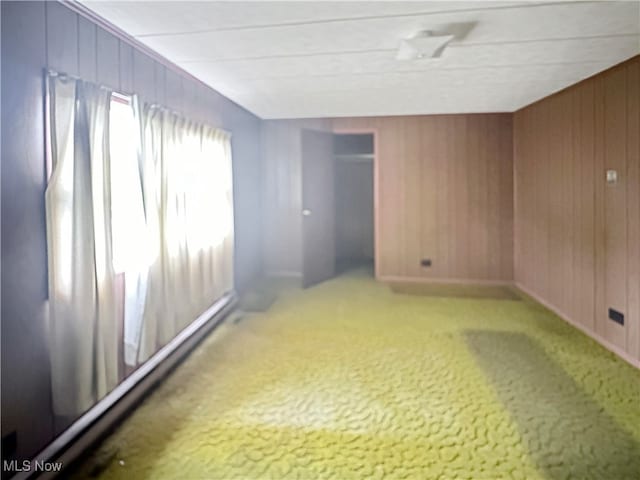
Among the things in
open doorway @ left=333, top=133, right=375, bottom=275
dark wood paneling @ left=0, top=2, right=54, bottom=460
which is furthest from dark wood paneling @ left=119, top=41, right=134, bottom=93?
open doorway @ left=333, top=133, right=375, bottom=275

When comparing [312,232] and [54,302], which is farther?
[312,232]

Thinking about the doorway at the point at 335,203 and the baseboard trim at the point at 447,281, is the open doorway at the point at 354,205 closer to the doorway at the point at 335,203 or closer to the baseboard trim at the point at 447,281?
the doorway at the point at 335,203

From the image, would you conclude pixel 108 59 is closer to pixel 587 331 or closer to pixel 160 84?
pixel 160 84

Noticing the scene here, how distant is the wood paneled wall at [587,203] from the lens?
2.80 m

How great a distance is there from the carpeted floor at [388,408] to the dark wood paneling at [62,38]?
189 centimetres

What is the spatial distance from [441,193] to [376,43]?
304 centimetres

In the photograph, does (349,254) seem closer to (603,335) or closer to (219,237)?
(219,237)

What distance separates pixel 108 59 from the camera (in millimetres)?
2209

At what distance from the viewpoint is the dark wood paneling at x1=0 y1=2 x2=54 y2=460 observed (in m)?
1.58

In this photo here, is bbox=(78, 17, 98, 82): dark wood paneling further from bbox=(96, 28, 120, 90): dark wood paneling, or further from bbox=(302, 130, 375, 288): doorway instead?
bbox=(302, 130, 375, 288): doorway

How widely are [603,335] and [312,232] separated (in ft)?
10.5

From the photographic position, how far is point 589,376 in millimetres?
2611

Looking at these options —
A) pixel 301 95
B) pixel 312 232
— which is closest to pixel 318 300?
pixel 312 232

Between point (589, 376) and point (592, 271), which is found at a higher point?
point (592, 271)
